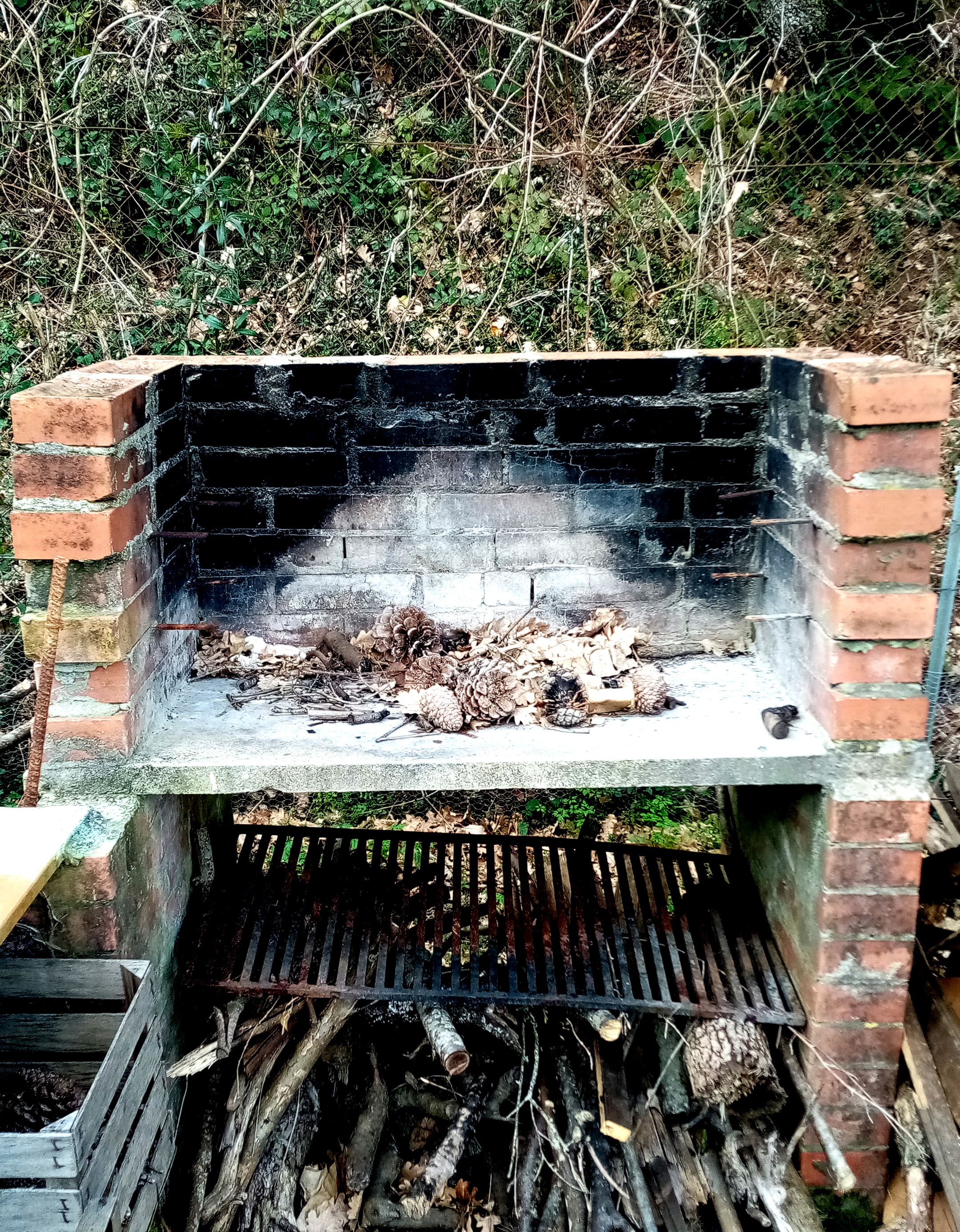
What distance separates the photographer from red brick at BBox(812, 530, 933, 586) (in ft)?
7.45

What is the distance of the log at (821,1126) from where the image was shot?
2.44 m

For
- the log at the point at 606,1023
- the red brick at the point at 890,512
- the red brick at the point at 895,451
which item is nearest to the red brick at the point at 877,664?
the red brick at the point at 890,512

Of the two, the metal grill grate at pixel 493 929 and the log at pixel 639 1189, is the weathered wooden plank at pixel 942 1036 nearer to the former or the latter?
the metal grill grate at pixel 493 929

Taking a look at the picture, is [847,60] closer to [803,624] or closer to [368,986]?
[803,624]

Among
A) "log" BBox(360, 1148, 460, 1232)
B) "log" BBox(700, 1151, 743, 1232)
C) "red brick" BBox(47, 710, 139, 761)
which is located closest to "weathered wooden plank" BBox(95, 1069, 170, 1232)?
"log" BBox(360, 1148, 460, 1232)

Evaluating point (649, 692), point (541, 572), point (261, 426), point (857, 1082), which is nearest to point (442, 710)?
point (649, 692)

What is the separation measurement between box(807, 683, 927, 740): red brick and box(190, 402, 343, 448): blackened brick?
172cm

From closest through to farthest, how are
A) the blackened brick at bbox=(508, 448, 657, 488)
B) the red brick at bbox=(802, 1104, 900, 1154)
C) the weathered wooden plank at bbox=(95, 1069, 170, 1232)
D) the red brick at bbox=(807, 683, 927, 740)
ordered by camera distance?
the weathered wooden plank at bbox=(95, 1069, 170, 1232) → the red brick at bbox=(807, 683, 927, 740) → the red brick at bbox=(802, 1104, 900, 1154) → the blackened brick at bbox=(508, 448, 657, 488)

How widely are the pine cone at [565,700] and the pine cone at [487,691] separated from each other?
10 cm

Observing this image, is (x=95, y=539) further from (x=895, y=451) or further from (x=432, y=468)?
(x=895, y=451)

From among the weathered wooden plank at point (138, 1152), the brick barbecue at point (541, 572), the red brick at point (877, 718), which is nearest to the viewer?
the weathered wooden plank at point (138, 1152)

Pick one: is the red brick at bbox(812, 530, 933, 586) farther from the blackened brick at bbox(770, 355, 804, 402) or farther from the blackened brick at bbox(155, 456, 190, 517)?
the blackened brick at bbox(155, 456, 190, 517)

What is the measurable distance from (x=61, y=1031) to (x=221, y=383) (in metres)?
1.88

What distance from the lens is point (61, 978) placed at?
221cm
